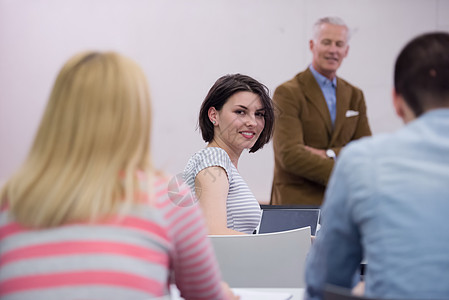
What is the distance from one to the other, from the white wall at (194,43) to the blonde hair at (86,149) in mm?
4297

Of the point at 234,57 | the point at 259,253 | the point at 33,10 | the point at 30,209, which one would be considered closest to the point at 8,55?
the point at 33,10

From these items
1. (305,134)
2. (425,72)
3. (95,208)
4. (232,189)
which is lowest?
(232,189)

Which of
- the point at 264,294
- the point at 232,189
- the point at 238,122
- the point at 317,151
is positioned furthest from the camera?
the point at 317,151

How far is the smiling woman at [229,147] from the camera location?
7.54ft

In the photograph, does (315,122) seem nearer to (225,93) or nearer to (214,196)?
(225,93)

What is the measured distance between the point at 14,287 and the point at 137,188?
287mm

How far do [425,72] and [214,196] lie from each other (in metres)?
1.24

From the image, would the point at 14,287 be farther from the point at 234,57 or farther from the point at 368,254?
the point at 234,57

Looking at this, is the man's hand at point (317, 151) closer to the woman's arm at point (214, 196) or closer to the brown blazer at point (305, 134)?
the brown blazer at point (305, 134)

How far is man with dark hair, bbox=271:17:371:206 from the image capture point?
3471 mm

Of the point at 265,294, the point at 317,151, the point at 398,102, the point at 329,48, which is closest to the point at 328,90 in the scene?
the point at 329,48

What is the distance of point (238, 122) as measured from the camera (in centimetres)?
264

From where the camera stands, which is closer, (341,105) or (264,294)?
(264,294)

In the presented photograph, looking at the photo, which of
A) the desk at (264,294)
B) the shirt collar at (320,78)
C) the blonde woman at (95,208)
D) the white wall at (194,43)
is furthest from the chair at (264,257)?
the white wall at (194,43)
